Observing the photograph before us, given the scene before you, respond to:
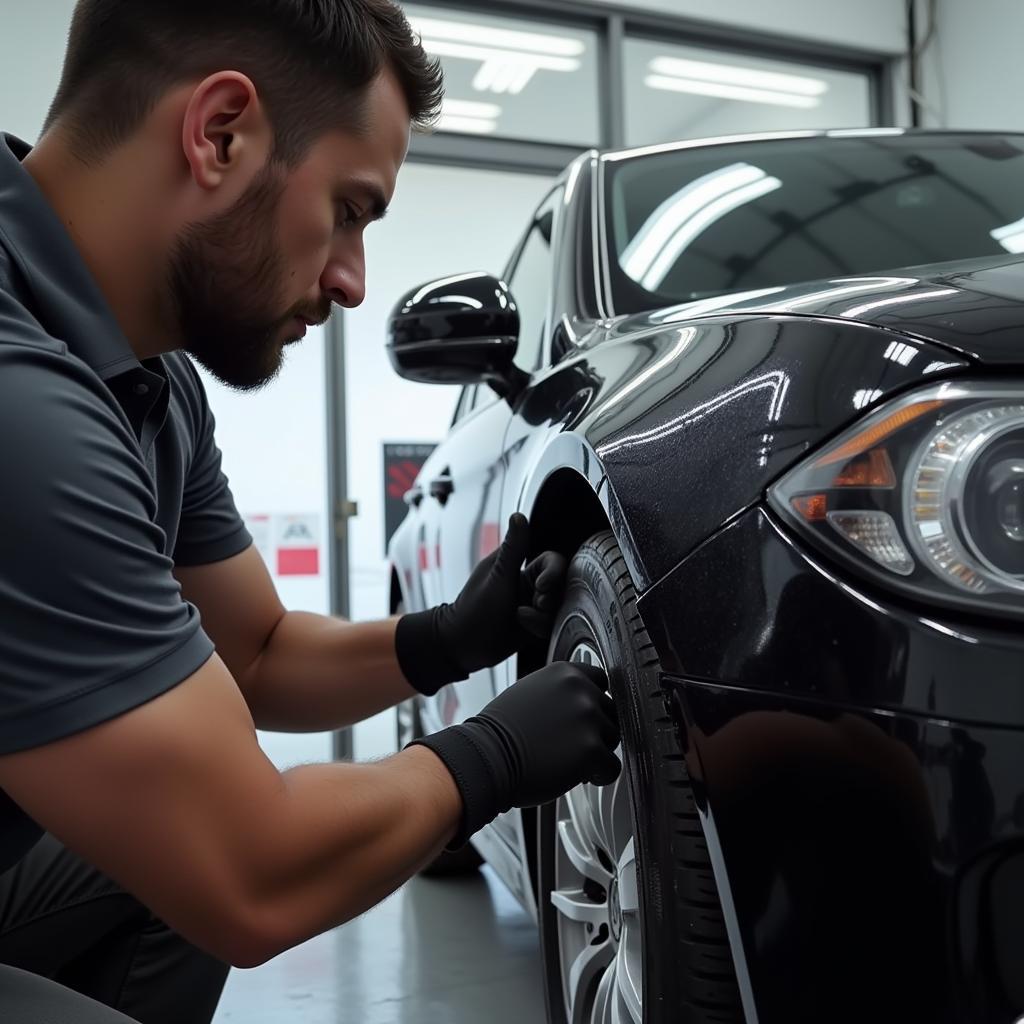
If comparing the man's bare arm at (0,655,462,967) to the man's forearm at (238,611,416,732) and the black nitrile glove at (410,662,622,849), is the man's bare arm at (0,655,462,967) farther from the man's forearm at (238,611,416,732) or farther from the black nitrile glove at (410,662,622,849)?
the man's forearm at (238,611,416,732)

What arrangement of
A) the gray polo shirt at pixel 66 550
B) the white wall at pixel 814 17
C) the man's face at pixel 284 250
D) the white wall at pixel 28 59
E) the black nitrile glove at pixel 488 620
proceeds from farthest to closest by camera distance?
1. the white wall at pixel 814 17
2. the white wall at pixel 28 59
3. the black nitrile glove at pixel 488 620
4. the man's face at pixel 284 250
5. the gray polo shirt at pixel 66 550

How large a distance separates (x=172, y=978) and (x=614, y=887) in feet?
1.84

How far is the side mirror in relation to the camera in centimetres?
164

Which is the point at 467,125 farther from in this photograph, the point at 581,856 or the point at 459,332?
the point at 581,856

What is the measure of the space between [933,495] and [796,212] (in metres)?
1.12

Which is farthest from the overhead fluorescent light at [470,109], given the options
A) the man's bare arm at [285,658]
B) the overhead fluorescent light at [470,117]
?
the man's bare arm at [285,658]

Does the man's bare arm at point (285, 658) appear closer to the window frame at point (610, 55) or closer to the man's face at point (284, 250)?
the man's face at point (284, 250)

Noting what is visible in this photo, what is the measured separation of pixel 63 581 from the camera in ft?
2.73

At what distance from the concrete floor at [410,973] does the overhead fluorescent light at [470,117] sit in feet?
12.3

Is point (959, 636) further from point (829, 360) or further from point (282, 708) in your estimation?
point (282, 708)

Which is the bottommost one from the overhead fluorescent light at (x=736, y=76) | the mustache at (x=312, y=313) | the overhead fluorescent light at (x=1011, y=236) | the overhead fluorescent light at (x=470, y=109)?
the mustache at (x=312, y=313)

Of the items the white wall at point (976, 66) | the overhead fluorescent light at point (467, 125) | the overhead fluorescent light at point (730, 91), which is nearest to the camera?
the overhead fluorescent light at point (467, 125)

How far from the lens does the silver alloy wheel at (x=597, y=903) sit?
1110 millimetres

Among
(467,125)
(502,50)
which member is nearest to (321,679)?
(467,125)
